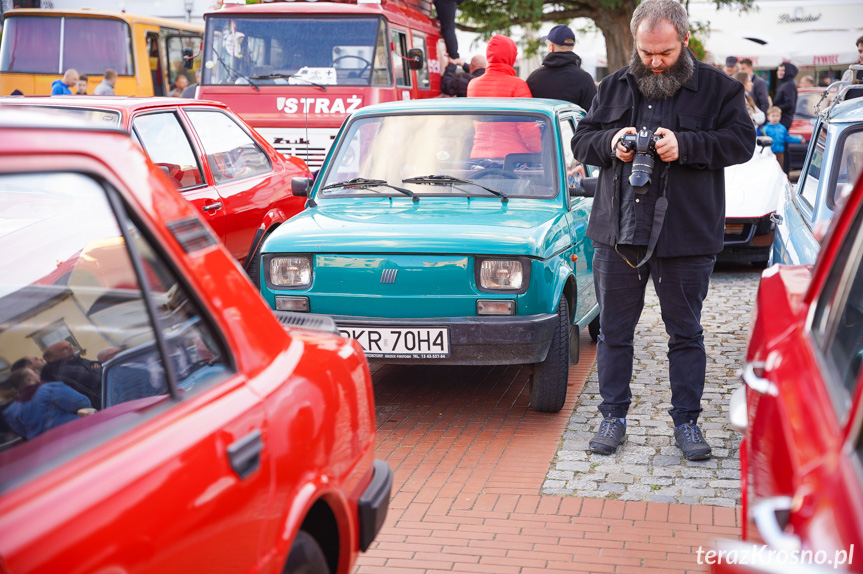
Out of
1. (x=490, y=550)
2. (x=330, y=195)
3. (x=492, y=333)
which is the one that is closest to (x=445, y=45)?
(x=330, y=195)

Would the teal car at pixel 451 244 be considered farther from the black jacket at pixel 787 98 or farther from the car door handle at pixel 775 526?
the black jacket at pixel 787 98

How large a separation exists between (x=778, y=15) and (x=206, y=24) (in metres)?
18.8

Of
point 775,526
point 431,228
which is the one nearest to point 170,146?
point 431,228

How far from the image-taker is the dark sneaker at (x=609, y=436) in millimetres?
4574

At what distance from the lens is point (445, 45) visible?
1555cm

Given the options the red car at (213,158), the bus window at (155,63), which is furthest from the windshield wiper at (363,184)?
the bus window at (155,63)

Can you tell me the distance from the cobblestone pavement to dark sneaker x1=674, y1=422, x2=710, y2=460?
4 cm

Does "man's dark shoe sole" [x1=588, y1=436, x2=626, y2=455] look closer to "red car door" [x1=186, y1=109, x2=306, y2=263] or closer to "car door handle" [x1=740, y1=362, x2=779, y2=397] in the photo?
"car door handle" [x1=740, y1=362, x2=779, y2=397]

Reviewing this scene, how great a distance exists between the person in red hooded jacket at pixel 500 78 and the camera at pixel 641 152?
368cm

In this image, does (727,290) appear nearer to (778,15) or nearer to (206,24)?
(206,24)

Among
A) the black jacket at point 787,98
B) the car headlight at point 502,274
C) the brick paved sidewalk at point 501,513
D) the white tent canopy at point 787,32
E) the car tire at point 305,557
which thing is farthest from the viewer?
the white tent canopy at point 787,32

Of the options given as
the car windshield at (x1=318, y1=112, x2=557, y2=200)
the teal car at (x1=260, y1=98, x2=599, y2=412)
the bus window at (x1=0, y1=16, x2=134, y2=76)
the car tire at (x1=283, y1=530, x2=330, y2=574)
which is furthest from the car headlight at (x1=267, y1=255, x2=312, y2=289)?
the bus window at (x1=0, y1=16, x2=134, y2=76)

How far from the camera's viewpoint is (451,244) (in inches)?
187

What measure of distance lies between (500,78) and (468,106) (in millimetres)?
1933
